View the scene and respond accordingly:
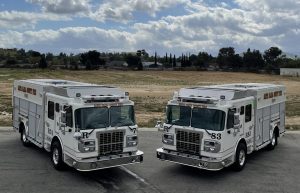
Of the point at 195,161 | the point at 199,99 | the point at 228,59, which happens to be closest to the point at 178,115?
the point at 199,99

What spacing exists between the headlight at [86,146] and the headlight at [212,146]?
10.9 ft

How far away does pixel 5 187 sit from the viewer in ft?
42.5

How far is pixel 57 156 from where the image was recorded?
14.7 metres

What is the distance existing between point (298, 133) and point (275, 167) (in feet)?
28.6

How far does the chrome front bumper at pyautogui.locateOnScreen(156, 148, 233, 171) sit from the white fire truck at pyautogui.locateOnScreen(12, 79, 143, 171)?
86cm

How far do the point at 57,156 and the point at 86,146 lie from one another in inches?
73.5

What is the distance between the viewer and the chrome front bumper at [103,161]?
13.2 meters

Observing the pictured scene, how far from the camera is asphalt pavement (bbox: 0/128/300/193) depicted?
42.7 ft

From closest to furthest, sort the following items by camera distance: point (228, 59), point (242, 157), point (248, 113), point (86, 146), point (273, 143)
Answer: point (86, 146) → point (242, 157) → point (248, 113) → point (273, 143) → point (228, 59)

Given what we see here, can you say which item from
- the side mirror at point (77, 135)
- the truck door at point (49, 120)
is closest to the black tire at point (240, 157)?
the side mirror at point (77, 135)

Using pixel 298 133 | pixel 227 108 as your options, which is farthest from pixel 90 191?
pixel 298 133

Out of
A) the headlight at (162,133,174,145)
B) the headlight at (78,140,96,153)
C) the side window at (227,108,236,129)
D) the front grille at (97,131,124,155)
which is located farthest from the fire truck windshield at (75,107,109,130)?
the side window at (227,108,236,129)

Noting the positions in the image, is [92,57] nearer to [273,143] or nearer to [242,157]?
[273,143]

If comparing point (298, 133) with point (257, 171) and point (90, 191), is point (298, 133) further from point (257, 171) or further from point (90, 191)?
point (90, 191)
